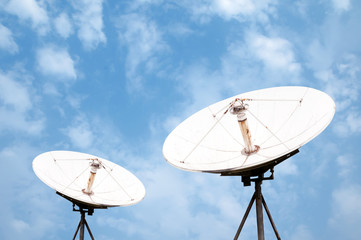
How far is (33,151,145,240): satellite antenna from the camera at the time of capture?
26375mm

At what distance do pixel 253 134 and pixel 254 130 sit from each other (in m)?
0.32

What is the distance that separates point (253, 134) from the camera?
69.4ft

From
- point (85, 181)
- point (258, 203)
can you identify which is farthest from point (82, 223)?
point (258, 203)

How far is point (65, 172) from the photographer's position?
28.9 meters

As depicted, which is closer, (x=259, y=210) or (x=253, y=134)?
(x=259, y=210)

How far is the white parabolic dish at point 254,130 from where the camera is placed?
17594mm

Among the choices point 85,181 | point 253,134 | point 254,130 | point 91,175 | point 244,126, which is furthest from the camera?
point 85,181

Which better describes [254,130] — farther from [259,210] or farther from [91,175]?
[91,175]

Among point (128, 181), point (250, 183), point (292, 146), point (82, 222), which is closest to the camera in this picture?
point (292, 146)

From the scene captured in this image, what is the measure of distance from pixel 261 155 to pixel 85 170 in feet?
57.1

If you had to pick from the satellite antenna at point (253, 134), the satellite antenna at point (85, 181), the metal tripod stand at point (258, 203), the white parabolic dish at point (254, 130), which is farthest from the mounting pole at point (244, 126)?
the satellite antenna at point (85, 181)

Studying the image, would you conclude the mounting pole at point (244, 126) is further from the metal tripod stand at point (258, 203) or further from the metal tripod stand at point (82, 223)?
the metal tripod stand at point (82, 223)

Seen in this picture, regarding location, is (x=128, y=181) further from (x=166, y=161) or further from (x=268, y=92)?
(x=268, y=92)

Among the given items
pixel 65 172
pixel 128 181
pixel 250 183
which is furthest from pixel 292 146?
pixel 65 172
